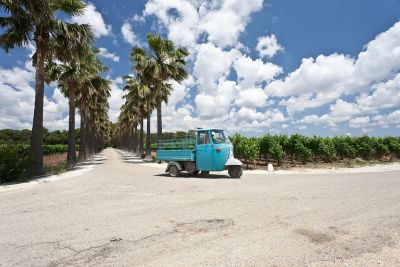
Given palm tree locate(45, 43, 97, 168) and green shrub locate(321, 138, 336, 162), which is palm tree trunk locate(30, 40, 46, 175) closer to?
palm tree locate(45, 43, 97, 168)

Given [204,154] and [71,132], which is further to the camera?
[71,132]

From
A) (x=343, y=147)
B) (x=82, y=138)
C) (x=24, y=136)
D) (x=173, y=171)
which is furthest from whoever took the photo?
(x=24, y=136)

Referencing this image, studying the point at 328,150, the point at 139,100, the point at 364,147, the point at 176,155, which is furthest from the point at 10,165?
the point at 364,147

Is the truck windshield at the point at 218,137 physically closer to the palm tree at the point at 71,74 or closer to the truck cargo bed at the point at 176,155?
the truck cargo bed at the point at 176,155

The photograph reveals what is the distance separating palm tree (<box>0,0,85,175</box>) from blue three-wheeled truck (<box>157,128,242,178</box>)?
7664 mm

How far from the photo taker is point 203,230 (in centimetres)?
572

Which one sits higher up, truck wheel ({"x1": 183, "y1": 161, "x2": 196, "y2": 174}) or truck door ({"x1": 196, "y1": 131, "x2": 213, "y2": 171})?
truck door ({"x1": 196, "y1": 131, "x2": 213, "y2": 171})

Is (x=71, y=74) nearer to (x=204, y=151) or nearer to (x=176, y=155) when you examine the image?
(x=176, y=155)

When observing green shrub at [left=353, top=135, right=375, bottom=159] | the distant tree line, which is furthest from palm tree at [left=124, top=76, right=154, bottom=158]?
the distant tree line

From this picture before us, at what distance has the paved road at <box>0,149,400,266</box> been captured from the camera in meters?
4.36

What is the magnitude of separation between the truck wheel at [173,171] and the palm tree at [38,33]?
7.39 m

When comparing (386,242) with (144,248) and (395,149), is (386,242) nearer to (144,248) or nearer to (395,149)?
(144,248)

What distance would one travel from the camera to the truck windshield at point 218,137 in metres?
15.2

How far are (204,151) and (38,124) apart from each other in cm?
975
